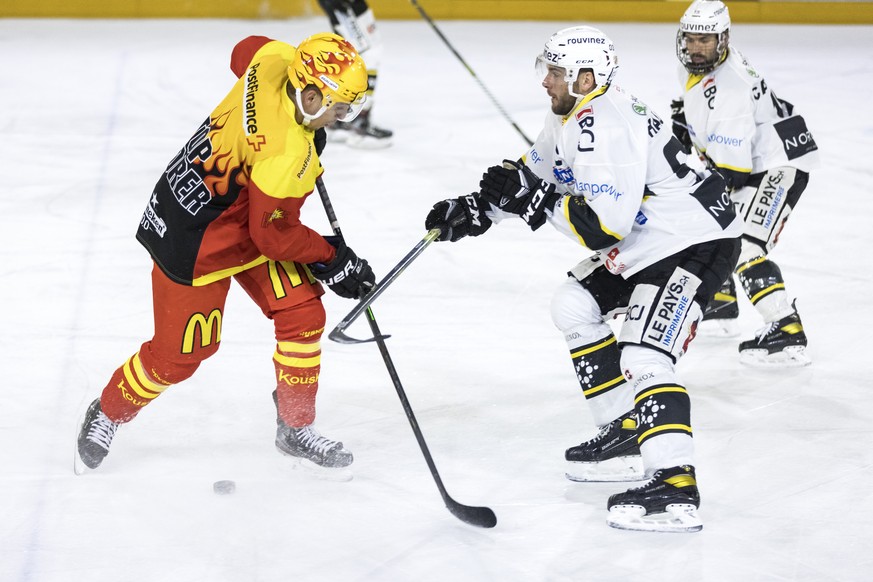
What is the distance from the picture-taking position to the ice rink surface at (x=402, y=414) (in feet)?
9.27

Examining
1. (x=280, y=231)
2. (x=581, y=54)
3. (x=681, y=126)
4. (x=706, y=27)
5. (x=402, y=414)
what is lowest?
(x=402, y=414)

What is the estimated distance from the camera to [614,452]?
3283mm

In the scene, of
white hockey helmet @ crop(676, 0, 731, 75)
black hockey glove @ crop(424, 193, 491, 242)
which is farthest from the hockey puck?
white hockey helmet @ crop(676, 0, 731, 75)

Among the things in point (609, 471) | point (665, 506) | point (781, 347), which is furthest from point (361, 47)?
point (665, 506)

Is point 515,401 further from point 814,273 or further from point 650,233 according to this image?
point 814,273

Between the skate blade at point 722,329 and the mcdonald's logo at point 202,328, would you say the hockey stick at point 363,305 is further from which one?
the skate blade at point 722,329

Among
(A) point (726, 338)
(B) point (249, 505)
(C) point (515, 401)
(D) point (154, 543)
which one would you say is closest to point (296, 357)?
(B) point (249, 505)

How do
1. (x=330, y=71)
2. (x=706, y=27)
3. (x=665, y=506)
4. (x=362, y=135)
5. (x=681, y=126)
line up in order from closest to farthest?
(x=330, y=71) → (x=665, y=506) → (x=706, y=27) → (x=681, y=126) → (x=362, y=135)

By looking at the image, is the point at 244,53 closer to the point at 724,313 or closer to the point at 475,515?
the point at 475,515

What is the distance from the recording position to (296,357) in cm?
313

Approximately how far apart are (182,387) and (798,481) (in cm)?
196

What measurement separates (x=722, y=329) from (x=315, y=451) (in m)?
1.88

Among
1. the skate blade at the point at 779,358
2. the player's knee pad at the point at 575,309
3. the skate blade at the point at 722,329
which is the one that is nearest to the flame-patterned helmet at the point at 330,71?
the player's knee pad at the point at 575,309

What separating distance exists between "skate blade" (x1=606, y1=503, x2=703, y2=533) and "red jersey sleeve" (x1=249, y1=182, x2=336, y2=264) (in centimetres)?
106
